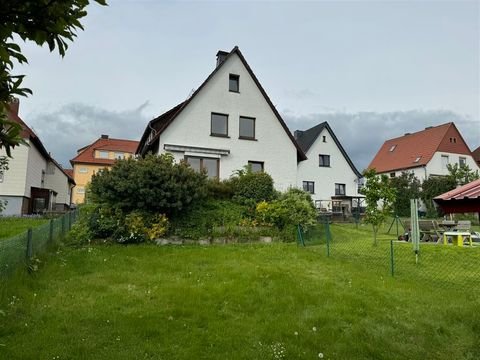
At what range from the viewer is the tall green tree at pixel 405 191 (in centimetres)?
3441

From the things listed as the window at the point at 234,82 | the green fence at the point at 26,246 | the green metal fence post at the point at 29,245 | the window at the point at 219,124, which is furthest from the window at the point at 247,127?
the green metal fence post at the point at 29,245

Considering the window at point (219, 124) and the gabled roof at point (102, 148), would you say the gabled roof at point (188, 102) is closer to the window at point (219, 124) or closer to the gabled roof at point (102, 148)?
the window at point (219, 124)

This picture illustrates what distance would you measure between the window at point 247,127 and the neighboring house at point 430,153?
24.8 meters

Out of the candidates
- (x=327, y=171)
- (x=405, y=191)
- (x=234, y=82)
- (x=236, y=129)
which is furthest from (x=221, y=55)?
(x=405, y=191)

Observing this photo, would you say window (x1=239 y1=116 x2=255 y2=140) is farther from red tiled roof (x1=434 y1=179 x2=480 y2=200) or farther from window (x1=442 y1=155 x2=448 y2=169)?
window (x1=442 y1=155 x2=448 y2=169)

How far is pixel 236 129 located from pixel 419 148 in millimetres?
28596

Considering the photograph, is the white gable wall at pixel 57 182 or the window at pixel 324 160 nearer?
the window at pixel 324 160

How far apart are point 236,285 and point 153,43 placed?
820cm

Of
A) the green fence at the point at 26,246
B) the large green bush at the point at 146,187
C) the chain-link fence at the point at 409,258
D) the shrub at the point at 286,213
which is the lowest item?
the chain-link fence at the point at 409,258

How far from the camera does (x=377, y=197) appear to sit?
1460cm

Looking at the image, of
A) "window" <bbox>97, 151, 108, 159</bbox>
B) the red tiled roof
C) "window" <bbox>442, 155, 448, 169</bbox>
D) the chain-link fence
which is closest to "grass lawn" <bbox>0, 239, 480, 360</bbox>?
the chain-link fence

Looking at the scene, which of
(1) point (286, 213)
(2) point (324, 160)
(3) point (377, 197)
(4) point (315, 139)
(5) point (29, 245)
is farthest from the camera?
(2) point (324, 160)

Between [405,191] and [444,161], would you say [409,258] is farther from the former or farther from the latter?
[444,161]

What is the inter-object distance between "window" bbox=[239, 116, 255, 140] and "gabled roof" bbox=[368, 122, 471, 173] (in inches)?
976
